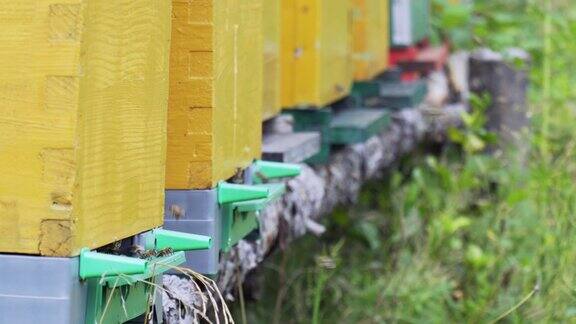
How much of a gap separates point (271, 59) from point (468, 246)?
1895 mm

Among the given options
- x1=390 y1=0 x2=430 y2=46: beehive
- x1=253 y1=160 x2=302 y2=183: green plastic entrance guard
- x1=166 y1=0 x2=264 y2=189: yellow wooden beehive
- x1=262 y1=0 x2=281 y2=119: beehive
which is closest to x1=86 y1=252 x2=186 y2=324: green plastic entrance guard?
x1=166 y1=0 x2=264 y2=189: yellow wooden beehive

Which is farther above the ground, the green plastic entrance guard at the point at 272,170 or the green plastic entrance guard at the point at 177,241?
the green plastic entrance guard at the point at 272,170

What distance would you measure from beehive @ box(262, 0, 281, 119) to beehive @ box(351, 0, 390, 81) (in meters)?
1.55

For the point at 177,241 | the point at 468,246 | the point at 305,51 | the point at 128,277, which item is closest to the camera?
the point at 128,277

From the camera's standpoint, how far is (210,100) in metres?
2.44

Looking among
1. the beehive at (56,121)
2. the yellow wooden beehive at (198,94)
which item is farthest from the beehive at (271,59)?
the beehive at (56,121)

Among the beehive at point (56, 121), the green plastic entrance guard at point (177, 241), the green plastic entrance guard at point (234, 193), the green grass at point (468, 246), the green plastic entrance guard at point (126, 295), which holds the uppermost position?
the beehive at point (56, 121)

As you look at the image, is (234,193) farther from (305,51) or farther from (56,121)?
(305,51)

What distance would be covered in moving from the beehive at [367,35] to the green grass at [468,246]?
0.42m

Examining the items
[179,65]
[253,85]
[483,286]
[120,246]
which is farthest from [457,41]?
[120,246]

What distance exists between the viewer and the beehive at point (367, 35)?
16.5 ft

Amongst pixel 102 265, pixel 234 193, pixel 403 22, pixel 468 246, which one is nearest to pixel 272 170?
pixel 234 193

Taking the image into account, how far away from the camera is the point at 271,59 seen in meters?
3.38

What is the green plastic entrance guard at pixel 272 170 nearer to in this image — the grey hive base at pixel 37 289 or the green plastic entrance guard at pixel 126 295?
the green plastic entrance guard at pixel 126 295
